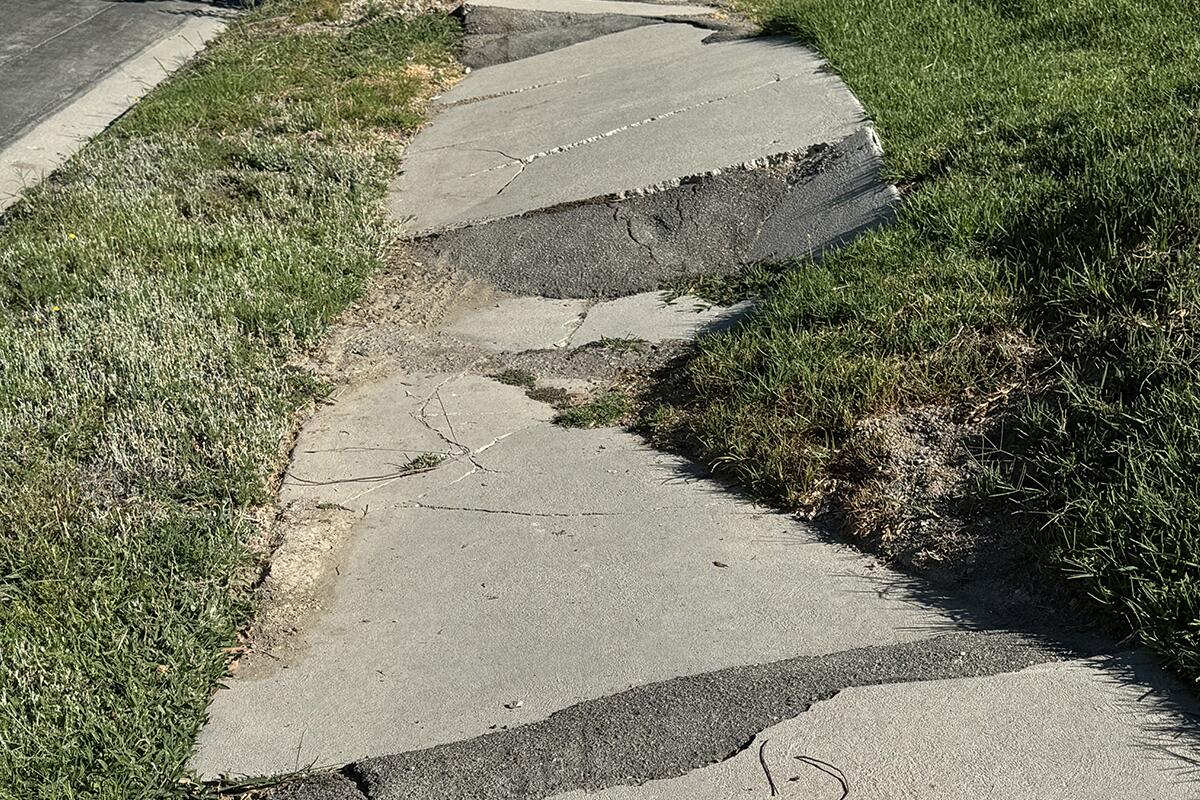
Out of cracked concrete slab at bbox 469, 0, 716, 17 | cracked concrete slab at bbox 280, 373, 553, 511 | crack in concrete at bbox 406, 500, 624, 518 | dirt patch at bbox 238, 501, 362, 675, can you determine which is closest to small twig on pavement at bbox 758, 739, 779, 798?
crack in concrete at bbox 406, 500, 624, 518

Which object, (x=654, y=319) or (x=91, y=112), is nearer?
(x=654, y=319)

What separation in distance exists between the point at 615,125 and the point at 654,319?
7.75 ft

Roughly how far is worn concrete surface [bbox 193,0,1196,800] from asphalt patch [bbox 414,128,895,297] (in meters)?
0.03

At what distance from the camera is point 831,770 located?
2941mm

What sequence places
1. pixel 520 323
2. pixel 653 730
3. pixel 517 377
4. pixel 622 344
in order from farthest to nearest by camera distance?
pixel 520 323 < pixel 622 344 < pixel 517 377 < pixel 653 730

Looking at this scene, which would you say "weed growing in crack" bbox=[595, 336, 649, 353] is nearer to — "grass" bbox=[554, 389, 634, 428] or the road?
"grass" bbox=[554, 389, 634, 428]

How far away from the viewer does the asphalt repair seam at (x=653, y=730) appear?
10.1 feet

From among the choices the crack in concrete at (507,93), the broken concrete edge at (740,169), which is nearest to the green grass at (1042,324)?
the broken concrete edge at (740,169)

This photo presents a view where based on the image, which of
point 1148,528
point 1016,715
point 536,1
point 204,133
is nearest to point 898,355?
point 1148,528

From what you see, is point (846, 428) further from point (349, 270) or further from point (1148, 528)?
point (349, 270)

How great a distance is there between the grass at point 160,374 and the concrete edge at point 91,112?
0.25 metres

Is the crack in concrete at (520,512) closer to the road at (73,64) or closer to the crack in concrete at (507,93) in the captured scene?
the road at (73,64)

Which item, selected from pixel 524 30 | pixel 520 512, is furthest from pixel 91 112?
pixel 520 512

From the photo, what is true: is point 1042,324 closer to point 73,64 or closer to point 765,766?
point 765,766
